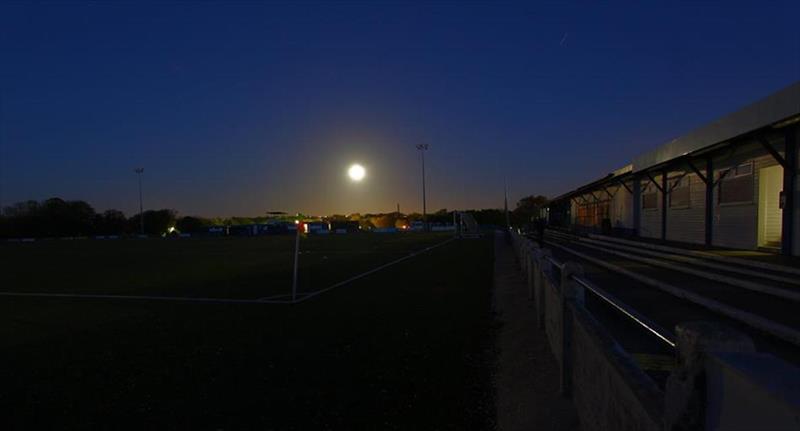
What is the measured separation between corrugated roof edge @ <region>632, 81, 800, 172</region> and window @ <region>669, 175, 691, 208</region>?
2.15 m

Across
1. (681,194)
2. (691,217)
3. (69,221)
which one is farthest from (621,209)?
(69,221)

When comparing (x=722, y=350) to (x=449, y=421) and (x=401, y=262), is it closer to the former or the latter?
(x=449, y=421)

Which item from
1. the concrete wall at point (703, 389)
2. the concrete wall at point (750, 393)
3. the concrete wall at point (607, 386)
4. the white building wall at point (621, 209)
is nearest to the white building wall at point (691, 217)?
the white building wall at point (621, 209)

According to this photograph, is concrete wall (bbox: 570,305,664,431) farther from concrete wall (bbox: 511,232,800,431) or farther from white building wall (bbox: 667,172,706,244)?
white building wall (bbox: 667,172,706,244)

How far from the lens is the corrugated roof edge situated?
995 centimetres

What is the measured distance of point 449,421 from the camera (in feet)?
15.3

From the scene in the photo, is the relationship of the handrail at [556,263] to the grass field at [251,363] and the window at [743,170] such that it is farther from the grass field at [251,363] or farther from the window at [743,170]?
the window at [743,170]

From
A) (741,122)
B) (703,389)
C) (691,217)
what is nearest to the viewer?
(703,389)

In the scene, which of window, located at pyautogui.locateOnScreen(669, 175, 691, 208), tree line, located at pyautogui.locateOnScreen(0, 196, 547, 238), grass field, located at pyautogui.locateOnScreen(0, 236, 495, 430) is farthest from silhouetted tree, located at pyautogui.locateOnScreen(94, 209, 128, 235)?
window, located at pyautogui.locateOnScreen(669, 175, 691, 208)

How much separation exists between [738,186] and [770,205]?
55.2 inches

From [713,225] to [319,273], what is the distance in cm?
1441

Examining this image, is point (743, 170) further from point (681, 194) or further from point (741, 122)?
point (681, 194)

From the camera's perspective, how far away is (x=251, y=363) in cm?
665

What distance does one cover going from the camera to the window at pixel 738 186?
14469 mm
